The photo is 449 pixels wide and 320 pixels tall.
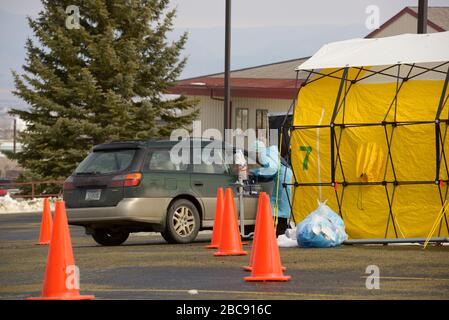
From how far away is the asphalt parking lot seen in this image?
1102cm

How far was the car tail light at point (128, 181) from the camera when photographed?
18.2 meters

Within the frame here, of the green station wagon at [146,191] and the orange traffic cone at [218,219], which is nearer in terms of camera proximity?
the orange traffic cone at [218,219]

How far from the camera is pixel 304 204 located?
62.5ft

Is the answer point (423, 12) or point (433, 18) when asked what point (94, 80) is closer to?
point (433, 18)

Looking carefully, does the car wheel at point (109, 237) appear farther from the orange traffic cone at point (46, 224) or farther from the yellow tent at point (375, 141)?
the yellow tent at point (375, 141)

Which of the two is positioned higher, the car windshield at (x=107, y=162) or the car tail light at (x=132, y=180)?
the car windshield at (x=107, y=162)

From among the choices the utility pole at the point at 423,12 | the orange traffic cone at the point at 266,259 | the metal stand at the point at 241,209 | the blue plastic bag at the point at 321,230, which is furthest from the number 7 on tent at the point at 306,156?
the orange traffic cone at the point at 266,259

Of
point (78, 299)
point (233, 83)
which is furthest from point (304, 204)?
point (233, 83)

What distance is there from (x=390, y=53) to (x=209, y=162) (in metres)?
3.55

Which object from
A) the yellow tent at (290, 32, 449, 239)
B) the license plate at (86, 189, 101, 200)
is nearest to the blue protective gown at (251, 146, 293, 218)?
the yellow tent at (290, 32, 449, 239)

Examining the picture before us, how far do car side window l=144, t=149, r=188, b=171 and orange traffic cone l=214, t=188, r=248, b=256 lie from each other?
9.93 ft

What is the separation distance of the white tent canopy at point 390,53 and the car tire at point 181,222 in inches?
113

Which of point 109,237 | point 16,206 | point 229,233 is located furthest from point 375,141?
point 16,206
